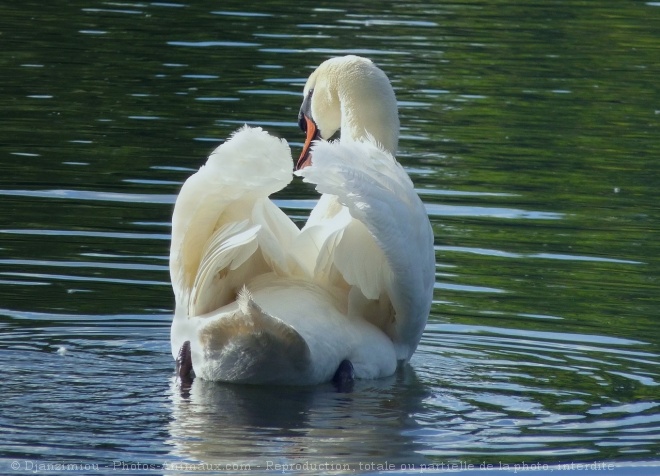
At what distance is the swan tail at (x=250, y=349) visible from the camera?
7.07 m

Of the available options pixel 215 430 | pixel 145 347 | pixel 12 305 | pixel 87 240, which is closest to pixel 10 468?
pixel 215 430

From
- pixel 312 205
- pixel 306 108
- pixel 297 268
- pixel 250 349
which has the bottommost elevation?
pixel 312 205

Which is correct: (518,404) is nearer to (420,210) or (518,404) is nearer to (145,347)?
(420,210)

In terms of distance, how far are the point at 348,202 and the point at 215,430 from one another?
1.21m

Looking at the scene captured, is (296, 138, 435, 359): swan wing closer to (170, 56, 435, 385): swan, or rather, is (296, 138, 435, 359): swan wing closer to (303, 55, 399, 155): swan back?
(170, 56, 435, 385): swan

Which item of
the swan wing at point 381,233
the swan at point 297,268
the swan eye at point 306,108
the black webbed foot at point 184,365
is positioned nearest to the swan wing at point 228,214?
the swan at point 297,268

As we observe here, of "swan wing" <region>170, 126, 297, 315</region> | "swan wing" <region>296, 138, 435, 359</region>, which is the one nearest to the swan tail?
"swan wing" <region>170, 126, 297, 315</region>

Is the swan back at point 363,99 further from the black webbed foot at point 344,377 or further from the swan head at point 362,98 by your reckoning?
the black webbed foot at point 344,377

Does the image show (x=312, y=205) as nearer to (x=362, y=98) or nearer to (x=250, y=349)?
(x=362, y=98)

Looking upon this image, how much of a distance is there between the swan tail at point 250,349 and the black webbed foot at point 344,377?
21 cm

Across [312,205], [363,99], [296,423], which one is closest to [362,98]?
[363,99]

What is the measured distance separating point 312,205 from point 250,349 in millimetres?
5160

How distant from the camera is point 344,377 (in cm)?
763

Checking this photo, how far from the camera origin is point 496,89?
18.2m
